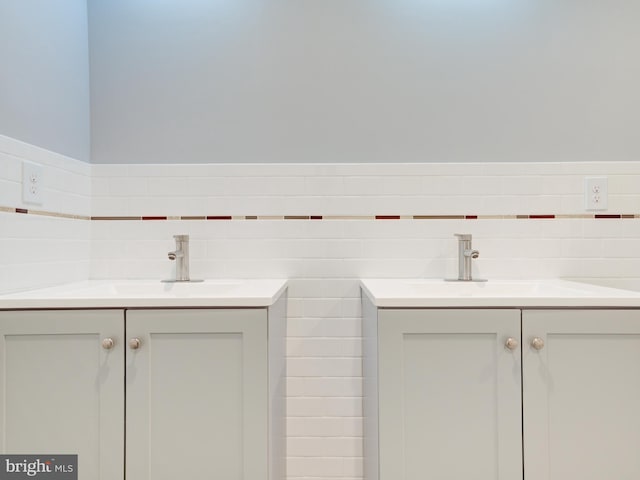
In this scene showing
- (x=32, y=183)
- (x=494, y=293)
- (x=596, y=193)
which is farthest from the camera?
(x=596, y=193)

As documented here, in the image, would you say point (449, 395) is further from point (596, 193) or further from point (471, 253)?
point (596, 193)

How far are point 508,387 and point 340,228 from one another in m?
0.81

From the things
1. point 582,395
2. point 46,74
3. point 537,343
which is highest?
point 46,74

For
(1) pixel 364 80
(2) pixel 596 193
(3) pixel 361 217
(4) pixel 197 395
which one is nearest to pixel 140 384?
(4) pixel 197 395

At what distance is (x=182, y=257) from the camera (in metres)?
1.54

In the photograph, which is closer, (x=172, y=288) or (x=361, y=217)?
(x=172, y=288)

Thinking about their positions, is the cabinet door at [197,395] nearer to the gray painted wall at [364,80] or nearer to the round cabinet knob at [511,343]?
the round cabinet knob at [511,343]

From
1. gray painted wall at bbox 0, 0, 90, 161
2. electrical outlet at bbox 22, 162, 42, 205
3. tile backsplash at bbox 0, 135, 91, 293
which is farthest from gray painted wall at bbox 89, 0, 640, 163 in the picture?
electrical outlet at bbox 22, 162, 42, 205

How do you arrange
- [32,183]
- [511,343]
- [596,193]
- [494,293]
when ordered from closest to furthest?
[511,343]
[32,183]
[494,293]
[596,193]

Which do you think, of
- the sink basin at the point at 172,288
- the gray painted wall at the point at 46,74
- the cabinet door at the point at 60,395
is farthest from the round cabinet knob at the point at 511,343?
the gray painted wall at the point at 46,74

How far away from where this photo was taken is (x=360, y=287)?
1599 mm

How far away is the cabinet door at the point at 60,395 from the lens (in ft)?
3.60

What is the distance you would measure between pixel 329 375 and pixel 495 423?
663mm

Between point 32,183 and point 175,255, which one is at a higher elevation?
point 32,183
